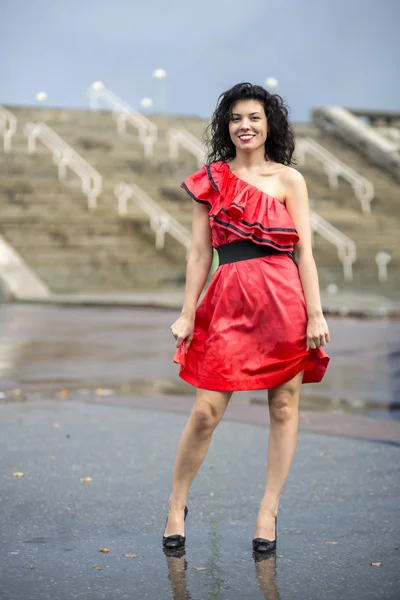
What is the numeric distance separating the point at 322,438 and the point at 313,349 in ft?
8.89

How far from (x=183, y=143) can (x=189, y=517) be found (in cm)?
2822

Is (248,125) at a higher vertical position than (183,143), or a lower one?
higher

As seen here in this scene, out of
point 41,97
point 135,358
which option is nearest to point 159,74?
point 41,97

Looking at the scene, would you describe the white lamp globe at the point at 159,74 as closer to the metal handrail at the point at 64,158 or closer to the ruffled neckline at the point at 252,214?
the metal handrail at the point at 64,158

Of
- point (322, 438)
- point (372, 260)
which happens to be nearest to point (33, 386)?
point (322, 438)

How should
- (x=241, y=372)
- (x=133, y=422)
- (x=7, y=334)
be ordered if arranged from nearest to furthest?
1. (x=241, y=372)
2. (x=133, y=422)
3. (x=7, y=334)

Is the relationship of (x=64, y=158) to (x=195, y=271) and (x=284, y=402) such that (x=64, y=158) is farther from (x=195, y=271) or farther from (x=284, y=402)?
(x=284, y=402)

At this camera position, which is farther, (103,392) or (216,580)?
(103,392)

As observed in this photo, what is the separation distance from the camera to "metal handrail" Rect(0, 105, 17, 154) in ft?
100

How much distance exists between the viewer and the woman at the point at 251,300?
15.2ft

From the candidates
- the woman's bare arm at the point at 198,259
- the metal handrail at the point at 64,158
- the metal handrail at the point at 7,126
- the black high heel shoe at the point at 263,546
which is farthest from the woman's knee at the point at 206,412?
the metal handrail at the point at 7,126

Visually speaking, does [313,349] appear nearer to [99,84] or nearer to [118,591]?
[118,591]

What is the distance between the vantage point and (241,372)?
15.2 ft

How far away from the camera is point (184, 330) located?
4.73m
